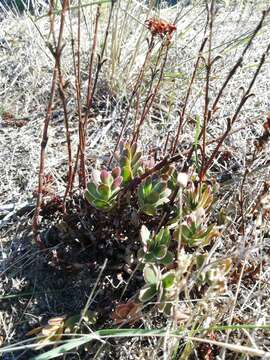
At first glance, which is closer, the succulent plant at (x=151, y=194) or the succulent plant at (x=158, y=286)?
the succulent plant at (x=158, y=286)

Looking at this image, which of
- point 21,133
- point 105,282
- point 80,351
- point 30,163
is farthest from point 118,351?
point 21,133

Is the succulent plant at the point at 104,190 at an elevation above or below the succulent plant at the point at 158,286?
above

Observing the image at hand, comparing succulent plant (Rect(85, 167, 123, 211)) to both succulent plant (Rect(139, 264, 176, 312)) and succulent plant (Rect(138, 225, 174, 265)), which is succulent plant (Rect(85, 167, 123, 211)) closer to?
succulent plant (Rect(138, 225, 174, 265))

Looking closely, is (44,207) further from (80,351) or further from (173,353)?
(173,353)

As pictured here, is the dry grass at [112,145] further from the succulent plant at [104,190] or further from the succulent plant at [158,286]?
the succulent plant at [104,190]

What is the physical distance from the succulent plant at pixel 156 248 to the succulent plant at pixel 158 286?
0.06m

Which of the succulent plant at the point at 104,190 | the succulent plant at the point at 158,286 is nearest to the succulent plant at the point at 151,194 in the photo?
the succulent plant at the point at 104,190

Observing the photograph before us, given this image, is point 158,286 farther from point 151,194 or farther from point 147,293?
point 151,194

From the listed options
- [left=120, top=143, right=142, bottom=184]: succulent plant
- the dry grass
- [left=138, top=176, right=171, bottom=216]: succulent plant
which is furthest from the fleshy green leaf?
[left=120, top=143, right=142, bottom=184]: succulent plant

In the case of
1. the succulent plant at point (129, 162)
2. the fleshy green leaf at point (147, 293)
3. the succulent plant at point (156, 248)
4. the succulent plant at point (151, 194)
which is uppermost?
the succulent plant at point (129, 162)

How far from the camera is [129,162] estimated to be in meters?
1.66

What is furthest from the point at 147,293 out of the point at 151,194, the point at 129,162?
the point at 129,162

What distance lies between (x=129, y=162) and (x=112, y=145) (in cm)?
57

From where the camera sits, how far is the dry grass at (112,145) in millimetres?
1593
